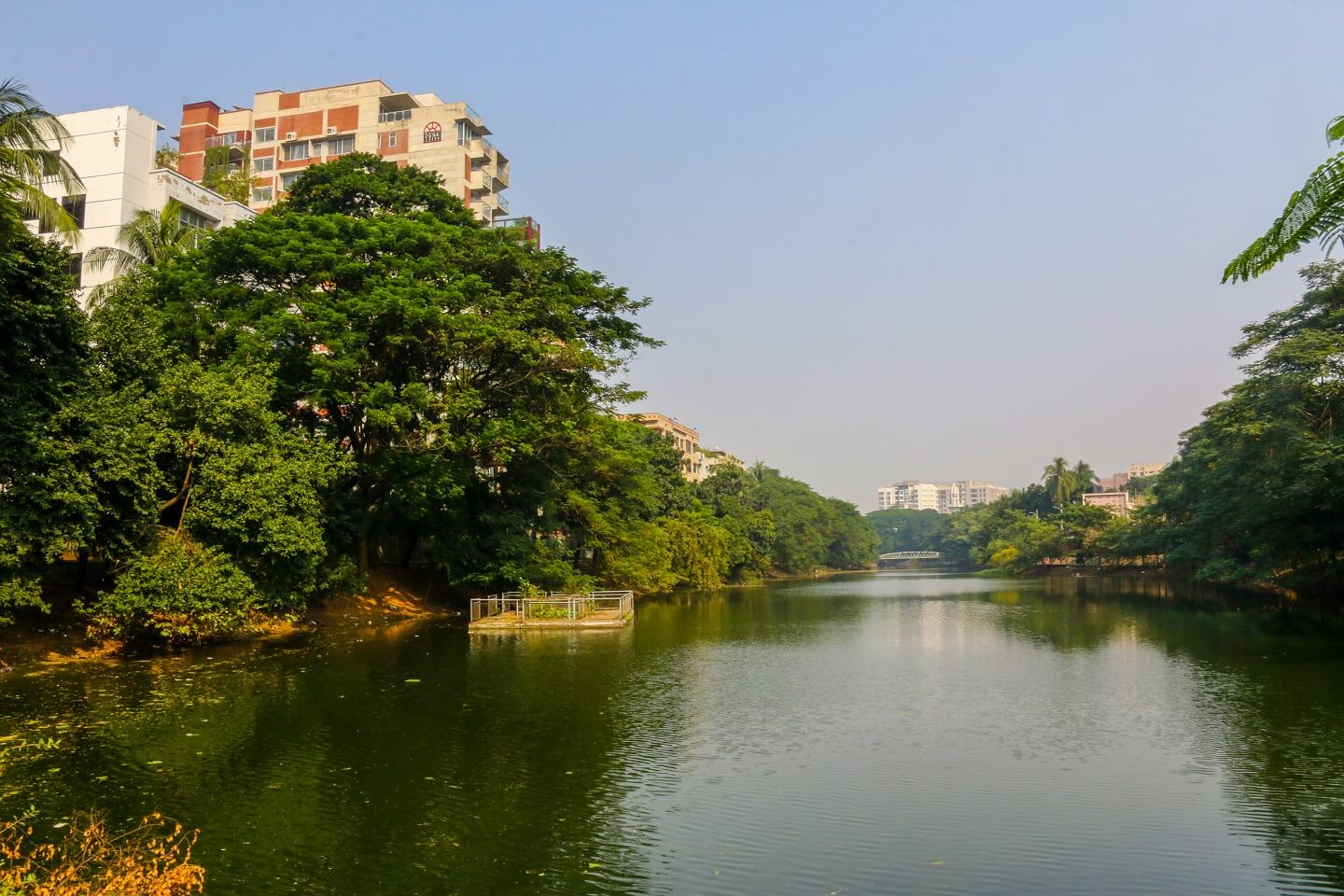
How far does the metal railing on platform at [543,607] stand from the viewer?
117ft

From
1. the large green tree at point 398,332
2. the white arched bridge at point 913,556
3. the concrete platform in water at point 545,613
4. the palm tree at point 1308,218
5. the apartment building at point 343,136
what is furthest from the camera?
the white arched bridge at point 913,556

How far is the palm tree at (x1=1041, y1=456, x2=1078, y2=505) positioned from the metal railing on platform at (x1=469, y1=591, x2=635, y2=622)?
93830mm

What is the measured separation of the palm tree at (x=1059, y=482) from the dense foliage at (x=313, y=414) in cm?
8284

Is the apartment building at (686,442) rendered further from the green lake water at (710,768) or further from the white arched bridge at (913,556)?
the green lake water at (710,768)

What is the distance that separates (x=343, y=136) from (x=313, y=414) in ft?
137

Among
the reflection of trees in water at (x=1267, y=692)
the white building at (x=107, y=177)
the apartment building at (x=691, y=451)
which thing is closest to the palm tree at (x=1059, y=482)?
the apartment building at (x=691, y=451)

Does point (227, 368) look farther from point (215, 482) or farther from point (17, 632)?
point (17, 632)

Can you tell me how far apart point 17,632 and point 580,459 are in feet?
79.0

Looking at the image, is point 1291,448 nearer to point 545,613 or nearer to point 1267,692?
point 1267,692

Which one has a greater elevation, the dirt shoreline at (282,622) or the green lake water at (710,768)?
the dirt shoreline at (282,622)

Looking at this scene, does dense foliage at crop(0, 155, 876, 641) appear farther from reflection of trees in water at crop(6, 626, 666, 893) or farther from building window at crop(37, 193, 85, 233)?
building window at crop(37, 193, 85, 233)

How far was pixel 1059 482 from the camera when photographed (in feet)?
394

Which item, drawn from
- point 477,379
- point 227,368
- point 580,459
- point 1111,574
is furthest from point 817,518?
point 227,368

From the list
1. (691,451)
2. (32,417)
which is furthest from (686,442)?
(32,417)
